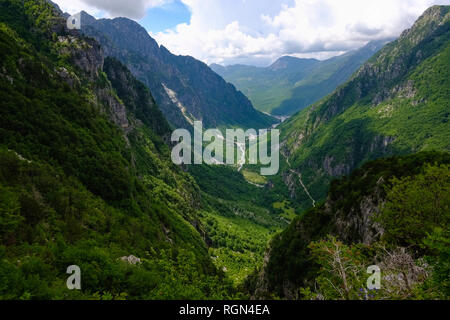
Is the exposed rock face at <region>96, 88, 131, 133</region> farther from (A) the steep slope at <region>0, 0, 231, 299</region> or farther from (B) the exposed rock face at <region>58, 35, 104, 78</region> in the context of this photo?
(A) the steep slope at <region>0, 0, 231, 299</region>

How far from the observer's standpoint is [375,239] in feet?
177

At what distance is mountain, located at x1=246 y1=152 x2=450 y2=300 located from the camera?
785 inches

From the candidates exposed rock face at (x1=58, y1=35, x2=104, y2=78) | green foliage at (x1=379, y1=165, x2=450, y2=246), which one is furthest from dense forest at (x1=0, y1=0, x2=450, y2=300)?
exposed rock face at (x1=58, y1=35, x2=104, y2=78)

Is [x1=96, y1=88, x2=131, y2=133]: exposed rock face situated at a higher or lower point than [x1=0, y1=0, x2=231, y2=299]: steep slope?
higher

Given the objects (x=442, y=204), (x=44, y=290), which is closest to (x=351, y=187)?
(x=442, y=204)

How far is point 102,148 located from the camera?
8581cm

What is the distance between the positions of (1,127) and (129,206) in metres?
34.8

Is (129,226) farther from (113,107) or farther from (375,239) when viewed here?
(113,107)

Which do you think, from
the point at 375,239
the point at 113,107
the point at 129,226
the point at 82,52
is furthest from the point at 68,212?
the point at 82,52

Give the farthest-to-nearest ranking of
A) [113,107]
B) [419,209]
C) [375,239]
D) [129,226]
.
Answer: [113,107], [129,226], [375,239], [419,209]

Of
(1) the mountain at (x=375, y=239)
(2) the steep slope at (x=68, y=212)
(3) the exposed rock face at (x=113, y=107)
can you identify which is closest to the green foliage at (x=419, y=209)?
(1) the mountain at (x=375, y=239)

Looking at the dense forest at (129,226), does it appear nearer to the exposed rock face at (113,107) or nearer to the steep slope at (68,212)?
the steep slope at (68,212)
